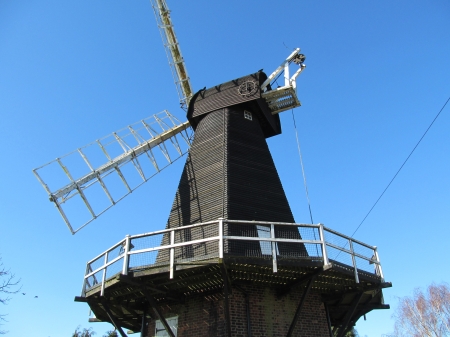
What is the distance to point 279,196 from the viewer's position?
458 inches

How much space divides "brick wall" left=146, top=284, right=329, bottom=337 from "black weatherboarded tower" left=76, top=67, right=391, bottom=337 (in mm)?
24

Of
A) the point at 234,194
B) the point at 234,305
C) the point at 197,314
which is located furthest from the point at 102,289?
the point at 234,194

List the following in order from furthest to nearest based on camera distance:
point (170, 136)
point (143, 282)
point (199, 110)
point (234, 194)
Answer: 1. point (170, 136)
2. point (199, 110)
3. point (234, 194)
4. point (143, 282)

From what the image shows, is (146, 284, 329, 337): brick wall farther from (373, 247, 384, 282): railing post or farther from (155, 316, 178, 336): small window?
(373, 247, 384, 282): railing post

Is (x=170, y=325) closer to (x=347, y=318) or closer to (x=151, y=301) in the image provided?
(x=151, y=301)

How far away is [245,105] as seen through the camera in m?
14.2

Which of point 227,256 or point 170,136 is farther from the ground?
point 170,136

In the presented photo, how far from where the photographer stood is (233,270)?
846cm

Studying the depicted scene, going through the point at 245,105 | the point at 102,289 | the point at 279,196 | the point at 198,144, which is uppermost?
the point at 245,105

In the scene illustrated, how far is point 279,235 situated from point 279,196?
1855 millimetres

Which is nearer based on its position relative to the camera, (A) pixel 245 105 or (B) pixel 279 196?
(B) pixel 279 196

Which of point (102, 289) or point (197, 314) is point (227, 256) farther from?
point (102, 289)

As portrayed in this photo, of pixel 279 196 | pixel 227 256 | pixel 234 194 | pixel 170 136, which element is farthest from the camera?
pixel 170 136

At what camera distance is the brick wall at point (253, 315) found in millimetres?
8797
